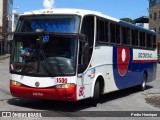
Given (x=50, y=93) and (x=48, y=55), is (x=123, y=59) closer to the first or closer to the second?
(x=48, y=55)

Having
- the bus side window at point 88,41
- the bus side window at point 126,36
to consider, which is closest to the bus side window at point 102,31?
the bus side window at point 88,41

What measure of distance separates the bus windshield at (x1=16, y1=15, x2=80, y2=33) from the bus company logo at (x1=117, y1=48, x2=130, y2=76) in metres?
3.78

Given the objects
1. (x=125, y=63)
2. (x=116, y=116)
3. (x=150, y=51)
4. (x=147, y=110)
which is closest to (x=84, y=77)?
(x=116, y=116)

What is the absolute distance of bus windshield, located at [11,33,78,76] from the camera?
11.1 metres

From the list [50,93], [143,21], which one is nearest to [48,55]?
[50,93]

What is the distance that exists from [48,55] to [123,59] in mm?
4958

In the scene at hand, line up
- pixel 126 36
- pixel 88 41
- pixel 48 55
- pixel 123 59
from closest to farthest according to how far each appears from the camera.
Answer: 1. pixel 48 55
2. pixel 88 41
3. pixel 123 59
4. pixel 126 36

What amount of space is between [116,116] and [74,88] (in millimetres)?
1407

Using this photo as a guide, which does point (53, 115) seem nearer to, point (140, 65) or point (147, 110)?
point (147, 110)

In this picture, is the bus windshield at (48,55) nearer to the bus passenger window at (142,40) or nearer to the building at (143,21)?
the bus passenger window at (142,40)

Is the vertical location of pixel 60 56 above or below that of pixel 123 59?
above

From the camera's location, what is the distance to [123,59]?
610 inches

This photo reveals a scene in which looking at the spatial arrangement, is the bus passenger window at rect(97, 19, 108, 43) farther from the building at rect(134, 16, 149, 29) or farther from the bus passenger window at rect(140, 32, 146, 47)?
the building at rect(134, 16, 149, 29)

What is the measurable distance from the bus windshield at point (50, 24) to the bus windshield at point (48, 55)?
25 cm
